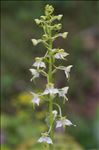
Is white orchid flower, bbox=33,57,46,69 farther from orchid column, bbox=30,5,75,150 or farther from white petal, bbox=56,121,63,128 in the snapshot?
white petal, bbox=56,121,63,128

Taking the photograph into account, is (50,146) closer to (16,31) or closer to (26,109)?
(26,109)

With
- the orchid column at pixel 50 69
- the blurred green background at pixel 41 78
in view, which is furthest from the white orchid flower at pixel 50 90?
the blurred green background at pixel 41 78

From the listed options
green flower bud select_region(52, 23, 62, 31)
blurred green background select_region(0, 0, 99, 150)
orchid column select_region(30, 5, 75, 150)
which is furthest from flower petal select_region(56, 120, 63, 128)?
blurred green background select_region(0, 0, 99, 150)

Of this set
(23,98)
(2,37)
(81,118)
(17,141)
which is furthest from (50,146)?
(2,37)

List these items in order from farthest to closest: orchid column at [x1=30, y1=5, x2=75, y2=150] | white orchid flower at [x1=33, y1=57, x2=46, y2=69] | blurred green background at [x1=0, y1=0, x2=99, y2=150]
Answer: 1. blurred green background at [x1=0, y1=0, x2=99, y2=150]
2. white orchid flower at [x1=33, y1=57, x2=46, y2=69]
3. orchid column at [x1=30, y1=5, x2=75, y2=150]

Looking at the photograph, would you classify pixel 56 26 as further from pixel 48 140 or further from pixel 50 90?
pixel 48 140

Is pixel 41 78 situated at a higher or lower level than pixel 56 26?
higher

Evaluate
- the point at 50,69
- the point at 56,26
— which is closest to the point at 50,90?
the point at 50,69

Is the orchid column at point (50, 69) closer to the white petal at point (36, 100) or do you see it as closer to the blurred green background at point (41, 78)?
the white petal at point (36, 100)
